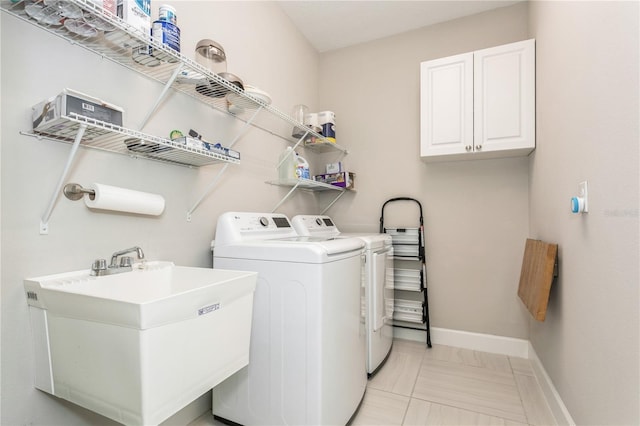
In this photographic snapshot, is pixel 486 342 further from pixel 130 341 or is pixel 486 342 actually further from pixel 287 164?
pixel 130 341

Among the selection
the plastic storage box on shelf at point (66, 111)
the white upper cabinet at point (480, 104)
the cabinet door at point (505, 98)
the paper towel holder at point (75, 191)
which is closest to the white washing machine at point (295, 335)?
the paper towel holder at point (75, 191)

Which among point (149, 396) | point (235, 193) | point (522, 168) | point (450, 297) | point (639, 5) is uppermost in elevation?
point (639, 5)

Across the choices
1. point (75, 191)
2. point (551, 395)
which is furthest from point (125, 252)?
point (551, 395)

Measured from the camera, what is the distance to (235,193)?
6.62ft

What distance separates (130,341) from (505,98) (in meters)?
2.59

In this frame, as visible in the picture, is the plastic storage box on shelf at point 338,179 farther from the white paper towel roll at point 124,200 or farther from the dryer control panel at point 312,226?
the white paper towel roll at point 124,200

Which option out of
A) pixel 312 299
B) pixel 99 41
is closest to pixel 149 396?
pixel 312 299

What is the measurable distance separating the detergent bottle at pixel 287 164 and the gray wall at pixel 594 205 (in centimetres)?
164

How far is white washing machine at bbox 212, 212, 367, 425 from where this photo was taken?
1385 millimetres

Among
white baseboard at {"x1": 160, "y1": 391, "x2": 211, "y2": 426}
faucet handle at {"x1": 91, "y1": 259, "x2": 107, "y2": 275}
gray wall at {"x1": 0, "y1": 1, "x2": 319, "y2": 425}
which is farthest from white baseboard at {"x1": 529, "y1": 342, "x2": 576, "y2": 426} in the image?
faucet handle at {"x1": 91, "y1": 259, "x2": 107, "y2": 275}

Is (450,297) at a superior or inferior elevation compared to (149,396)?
inferior

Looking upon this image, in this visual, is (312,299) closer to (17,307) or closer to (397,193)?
(17,307)

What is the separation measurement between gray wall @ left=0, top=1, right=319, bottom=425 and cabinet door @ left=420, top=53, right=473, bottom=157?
137 cm

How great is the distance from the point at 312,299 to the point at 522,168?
83.0 inches
